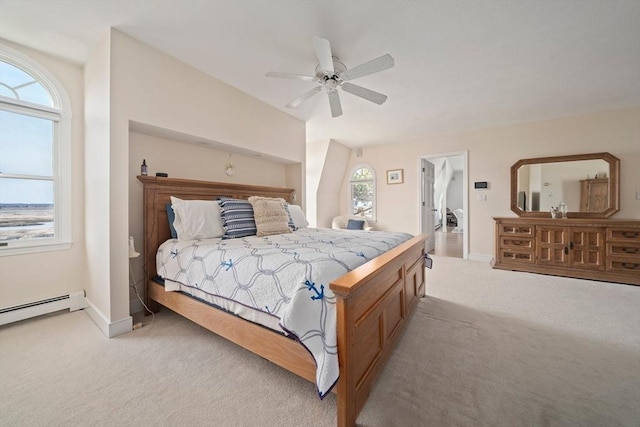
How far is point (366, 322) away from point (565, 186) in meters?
4.83

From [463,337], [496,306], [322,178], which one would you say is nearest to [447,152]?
[322,178]

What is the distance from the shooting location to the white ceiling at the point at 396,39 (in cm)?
182

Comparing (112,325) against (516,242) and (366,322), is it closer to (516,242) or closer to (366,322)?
(366,322)

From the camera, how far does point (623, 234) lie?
3340 millimetres

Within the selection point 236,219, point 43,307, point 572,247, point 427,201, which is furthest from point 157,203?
point 572,247

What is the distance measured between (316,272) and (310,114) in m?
3.29

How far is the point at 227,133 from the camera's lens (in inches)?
118

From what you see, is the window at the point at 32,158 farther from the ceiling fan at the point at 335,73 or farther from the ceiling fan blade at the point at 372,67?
the ceiling fan blade at the point at 372,67

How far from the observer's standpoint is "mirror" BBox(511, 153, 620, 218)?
376 cm

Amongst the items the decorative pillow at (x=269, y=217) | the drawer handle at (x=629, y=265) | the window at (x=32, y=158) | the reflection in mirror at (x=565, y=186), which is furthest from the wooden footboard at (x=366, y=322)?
the reflection in mirror at (x=565, y=186)

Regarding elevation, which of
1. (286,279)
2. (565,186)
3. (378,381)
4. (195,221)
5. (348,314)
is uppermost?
(565,186)

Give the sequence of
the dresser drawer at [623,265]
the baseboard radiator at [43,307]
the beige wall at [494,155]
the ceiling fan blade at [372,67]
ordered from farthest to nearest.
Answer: the beige wall at [494,155]
the dresser drawer at [623,265]
the baseboard radiator at [43,307]
the ceiling fan blade at [372,67]

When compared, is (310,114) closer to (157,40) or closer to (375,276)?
(157,40)

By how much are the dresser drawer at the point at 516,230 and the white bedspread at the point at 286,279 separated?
3.14 m
